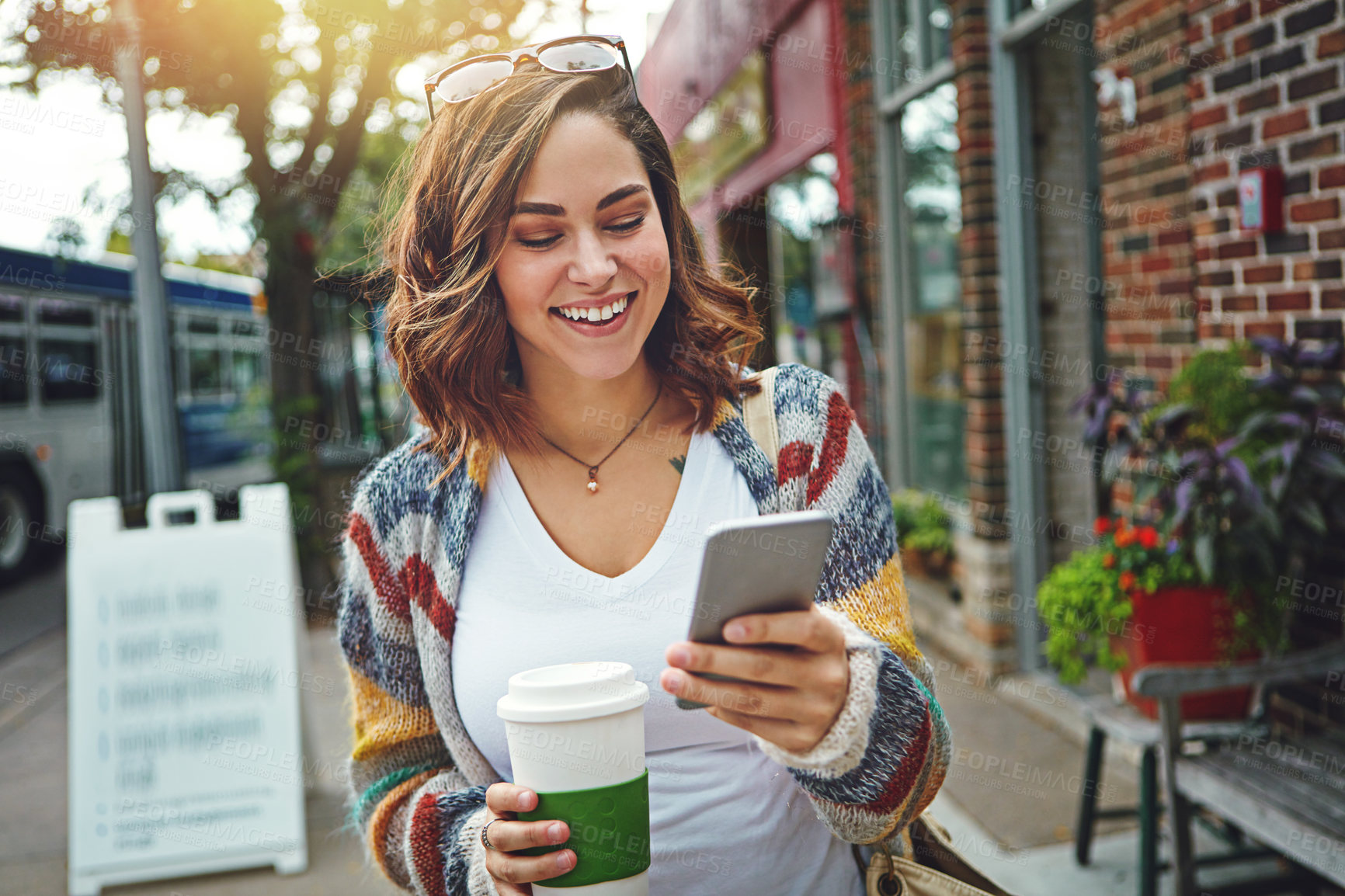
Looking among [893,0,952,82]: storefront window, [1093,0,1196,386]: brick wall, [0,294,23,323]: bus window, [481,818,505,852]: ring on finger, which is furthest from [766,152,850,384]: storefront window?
[0,294,23,323]: bus window

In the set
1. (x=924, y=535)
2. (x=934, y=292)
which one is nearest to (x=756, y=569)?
(x=924, y=535)

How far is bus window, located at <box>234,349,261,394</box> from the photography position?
15586 mm

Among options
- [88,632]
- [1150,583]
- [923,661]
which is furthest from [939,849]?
[88,632]

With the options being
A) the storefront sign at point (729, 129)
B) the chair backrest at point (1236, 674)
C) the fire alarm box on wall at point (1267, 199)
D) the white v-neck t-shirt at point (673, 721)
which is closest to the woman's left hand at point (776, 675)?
the white v-neck t-shirt at point (673, 721)

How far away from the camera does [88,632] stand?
12.8ft

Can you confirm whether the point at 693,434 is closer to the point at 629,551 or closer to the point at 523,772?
the point at 629,551

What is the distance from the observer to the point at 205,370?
14.5m

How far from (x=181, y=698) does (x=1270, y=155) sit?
4136 mm

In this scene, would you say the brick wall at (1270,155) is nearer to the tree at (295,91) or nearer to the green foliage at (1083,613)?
the green foliage at (1083,613)

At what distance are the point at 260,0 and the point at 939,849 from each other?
24.1ft

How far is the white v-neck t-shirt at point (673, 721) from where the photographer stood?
4.90 feet

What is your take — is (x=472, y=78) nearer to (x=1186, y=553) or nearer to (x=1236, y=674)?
(x=1236, y=674)

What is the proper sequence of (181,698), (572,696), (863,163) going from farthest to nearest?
(863,163), (181,698), (572,696)

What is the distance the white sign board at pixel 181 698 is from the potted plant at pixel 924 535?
3388mm
